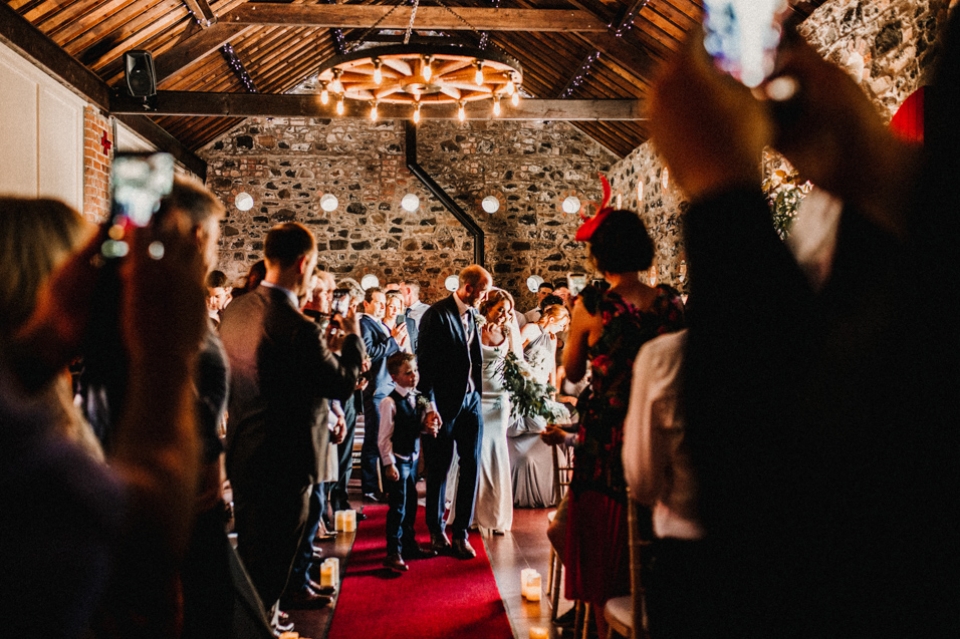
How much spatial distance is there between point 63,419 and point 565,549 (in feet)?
6.72

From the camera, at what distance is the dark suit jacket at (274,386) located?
2.61 metres

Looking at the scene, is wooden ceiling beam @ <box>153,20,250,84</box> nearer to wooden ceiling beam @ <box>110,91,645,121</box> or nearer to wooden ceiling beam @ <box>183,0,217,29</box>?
wooden ceiling beam @ <box>183,0,217,29</box>

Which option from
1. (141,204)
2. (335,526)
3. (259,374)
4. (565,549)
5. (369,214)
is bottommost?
(335,526)

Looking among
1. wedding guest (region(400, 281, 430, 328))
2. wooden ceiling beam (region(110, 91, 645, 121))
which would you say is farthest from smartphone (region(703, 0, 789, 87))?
wedding guest (region(400, 281, 430, 328))

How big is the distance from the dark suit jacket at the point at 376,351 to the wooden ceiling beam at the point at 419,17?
2.97 metres

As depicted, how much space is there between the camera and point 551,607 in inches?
133

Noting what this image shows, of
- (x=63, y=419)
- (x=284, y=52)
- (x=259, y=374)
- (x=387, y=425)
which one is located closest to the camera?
(x=63, y=419)

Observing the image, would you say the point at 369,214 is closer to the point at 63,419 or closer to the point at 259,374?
the point at 259,374

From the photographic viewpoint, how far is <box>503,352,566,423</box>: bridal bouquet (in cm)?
474

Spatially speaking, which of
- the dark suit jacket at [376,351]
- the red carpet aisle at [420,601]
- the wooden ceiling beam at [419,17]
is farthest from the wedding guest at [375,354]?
the wooden ceiling beam at [419,17]

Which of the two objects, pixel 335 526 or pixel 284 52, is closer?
pixel 335 526

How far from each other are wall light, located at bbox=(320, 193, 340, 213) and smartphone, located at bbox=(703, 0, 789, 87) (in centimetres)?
1050

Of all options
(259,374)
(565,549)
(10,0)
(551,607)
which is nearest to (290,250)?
(259,374)

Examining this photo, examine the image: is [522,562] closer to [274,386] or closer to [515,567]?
[515,567]
